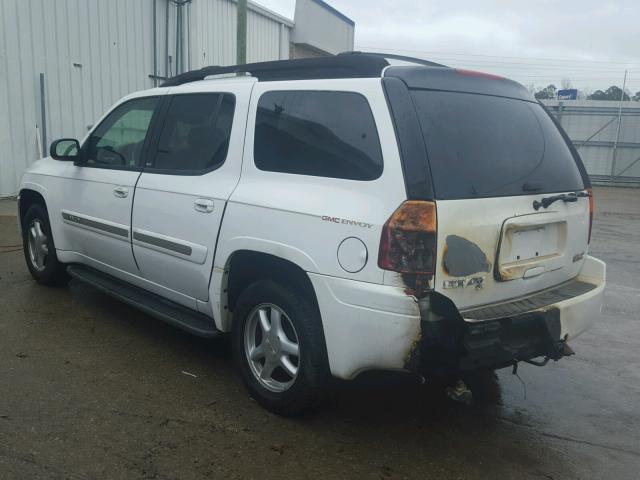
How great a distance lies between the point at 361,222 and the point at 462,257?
506mm

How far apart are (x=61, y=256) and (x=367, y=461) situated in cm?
356

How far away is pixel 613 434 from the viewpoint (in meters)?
3.38

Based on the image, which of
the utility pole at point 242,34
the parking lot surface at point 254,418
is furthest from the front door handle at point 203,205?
the utility pole at point 242,34

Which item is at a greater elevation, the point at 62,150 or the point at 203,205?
the point at 62,150

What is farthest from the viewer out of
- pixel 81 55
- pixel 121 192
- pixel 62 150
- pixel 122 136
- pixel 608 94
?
pixel 608 94

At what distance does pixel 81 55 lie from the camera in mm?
11773

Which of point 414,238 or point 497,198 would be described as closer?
point 414,238

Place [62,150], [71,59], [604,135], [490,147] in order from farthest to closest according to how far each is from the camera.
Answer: [604,135]
[71,59]
[62,150]
[490,147]

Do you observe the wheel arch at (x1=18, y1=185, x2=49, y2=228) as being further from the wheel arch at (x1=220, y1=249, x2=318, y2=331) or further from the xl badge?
the xl badge

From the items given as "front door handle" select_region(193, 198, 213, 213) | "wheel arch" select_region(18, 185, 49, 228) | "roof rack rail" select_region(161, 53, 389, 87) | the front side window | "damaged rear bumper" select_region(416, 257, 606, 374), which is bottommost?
"damaged rear bumper" select_region(416, 257, 606, 374)

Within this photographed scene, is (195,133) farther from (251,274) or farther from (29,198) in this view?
(29,198)

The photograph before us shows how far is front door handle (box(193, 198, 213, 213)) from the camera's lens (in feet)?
11.9

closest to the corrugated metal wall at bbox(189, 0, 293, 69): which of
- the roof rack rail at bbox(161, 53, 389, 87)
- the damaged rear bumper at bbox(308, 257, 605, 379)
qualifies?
the roof rack rail at bbox(161, 53, 389, 87)

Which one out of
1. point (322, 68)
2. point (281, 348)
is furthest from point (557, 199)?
point (281, 348)
